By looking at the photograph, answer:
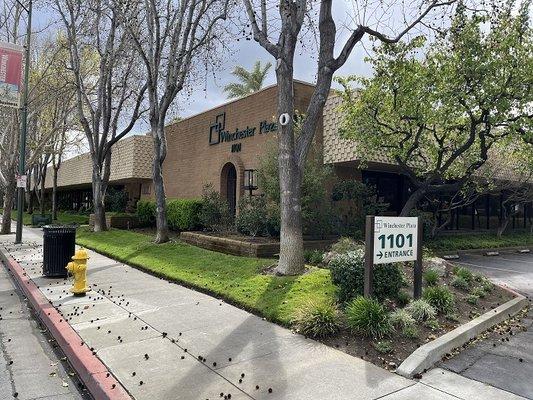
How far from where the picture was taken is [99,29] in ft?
62.6

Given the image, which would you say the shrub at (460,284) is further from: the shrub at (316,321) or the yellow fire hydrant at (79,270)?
the yellow fire hydrant at (79,270)

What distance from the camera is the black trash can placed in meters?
10.1

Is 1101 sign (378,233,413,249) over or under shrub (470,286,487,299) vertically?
over

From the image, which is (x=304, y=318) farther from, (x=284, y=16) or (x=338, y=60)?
(x=284, y=16)

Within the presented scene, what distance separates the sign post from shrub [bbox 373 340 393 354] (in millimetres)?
892

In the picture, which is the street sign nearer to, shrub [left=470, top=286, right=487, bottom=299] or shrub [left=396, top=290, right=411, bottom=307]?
shrub [left=396, top=290, right=411, bottom=307]

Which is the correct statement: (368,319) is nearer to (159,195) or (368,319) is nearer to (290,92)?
(290,92)

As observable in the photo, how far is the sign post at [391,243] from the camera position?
6438 millimetres

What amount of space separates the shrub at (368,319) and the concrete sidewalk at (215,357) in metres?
0.60

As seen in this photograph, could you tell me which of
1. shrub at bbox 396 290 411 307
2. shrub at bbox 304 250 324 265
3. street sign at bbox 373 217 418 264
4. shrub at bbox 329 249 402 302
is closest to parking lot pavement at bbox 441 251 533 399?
shrub at bbox 396 290 411 307

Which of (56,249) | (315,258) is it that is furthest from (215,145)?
(56,249)

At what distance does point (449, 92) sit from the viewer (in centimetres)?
1291

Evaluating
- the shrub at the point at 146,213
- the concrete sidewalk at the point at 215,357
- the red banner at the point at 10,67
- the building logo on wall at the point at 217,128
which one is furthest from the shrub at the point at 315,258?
the shrub at the point at 146,213

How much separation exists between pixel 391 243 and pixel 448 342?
1.69 m
